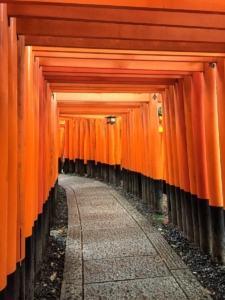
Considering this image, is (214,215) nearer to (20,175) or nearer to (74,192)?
(20,175)

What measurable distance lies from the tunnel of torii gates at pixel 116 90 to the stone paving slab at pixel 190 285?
0.66 meters

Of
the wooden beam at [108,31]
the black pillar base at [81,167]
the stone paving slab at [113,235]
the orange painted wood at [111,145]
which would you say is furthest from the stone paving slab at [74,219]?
the black pillar base at [81,167]

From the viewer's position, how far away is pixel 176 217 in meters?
4.53

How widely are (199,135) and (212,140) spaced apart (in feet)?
1.00

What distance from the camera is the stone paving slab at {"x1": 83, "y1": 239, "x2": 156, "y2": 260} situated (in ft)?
Result: 11.0

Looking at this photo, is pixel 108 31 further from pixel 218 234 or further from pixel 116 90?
pixel 218 234

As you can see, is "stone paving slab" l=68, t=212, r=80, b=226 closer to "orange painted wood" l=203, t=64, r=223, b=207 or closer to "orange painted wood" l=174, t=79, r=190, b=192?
"orange painted wood" l=174, t=79, r=190, b=192

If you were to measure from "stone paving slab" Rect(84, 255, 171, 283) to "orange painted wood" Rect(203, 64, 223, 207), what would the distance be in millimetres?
1147

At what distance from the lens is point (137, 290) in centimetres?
252

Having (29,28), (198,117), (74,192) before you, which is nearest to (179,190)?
(198,117)

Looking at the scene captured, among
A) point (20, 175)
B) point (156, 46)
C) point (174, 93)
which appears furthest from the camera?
point (174, 93)

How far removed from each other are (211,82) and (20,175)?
8.94 ft

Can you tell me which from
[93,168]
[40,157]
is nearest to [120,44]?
[40,157]

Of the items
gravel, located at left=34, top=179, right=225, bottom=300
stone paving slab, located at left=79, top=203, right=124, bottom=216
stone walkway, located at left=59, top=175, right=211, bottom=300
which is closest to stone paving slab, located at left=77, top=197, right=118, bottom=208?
stone paving slab, located at left=79, top=203, right=124, bottom=216
